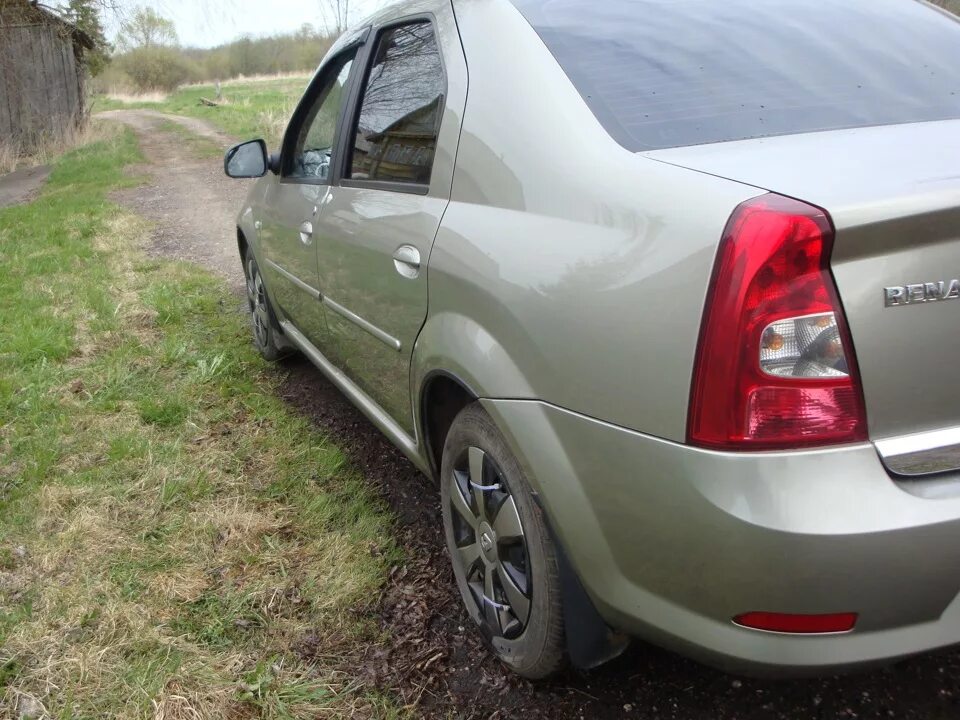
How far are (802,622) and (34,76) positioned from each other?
20.2 metres

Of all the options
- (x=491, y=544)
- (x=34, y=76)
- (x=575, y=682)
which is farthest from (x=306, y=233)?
(x=34, y=76)

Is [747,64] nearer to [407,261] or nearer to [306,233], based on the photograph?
[407,261]

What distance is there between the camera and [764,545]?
1335 mm

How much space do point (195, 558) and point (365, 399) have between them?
802 millimetres

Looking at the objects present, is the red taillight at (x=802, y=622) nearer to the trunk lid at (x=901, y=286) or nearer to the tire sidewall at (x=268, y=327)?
the trunk lid at (x=901, y=286)

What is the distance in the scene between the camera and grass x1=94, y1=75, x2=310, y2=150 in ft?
60.0

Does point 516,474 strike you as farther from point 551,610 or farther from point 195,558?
point 195,558

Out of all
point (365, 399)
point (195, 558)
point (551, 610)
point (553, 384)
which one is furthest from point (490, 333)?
point (195, 558)

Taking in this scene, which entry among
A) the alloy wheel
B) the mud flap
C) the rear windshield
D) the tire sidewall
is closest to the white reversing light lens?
the rear windshield

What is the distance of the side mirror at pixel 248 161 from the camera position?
3.67 metres

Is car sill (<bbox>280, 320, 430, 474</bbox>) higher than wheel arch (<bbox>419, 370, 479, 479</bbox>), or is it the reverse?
Answer: wheel arch (<bbox>419, 370, 479, 479</bbox>)

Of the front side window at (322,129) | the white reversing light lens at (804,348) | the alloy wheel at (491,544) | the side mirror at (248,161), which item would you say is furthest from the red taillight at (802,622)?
the side mirror at (248,161)

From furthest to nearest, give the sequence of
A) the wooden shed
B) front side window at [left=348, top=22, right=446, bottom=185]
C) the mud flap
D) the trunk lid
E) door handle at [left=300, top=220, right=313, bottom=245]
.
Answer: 1. the wooden shed
2. door handle at [left=300, top=220, right=313, bottom=245]
3. front side window at [left=348, top=22, right=446, bottom=185]
4. the mud flap
5. the trunk lid

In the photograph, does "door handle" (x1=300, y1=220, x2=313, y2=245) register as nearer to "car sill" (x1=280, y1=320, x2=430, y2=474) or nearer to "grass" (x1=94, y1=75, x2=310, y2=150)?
"car sill" (x1=280, y1=320, x2=430, y2=474)
